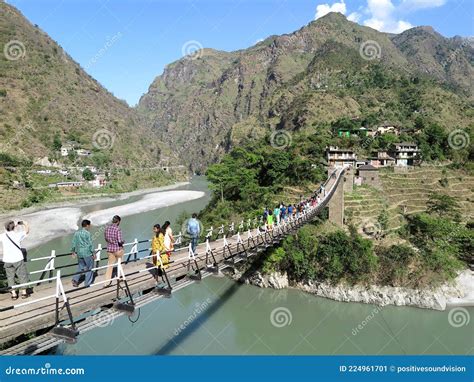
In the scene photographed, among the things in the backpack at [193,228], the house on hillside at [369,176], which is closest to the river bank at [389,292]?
the house on hillside at [369,176]

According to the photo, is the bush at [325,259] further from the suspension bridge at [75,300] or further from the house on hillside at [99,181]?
the house on hillside at [99,181]

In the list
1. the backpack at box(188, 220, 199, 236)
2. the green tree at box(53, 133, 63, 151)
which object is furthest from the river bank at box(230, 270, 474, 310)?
the green tree at box(53, 133, 63, 151)

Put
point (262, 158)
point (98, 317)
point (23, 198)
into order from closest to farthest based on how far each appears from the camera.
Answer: point (98, 317) < point (262, 158) < point (23, 198)

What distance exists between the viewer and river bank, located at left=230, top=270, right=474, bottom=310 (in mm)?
19044

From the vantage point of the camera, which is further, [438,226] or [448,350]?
[438,226]

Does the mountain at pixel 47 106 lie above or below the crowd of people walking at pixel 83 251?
above

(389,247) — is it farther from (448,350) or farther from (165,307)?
(165,307)

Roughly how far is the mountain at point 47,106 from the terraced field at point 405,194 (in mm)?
56631

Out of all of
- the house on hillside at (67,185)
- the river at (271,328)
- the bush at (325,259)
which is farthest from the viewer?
the house on hillside at (67,185)

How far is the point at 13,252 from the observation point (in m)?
6.15

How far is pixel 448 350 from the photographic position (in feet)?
51.4

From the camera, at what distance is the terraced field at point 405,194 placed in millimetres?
26547

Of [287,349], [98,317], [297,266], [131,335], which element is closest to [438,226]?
[297,266]

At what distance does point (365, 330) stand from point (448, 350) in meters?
3.26
